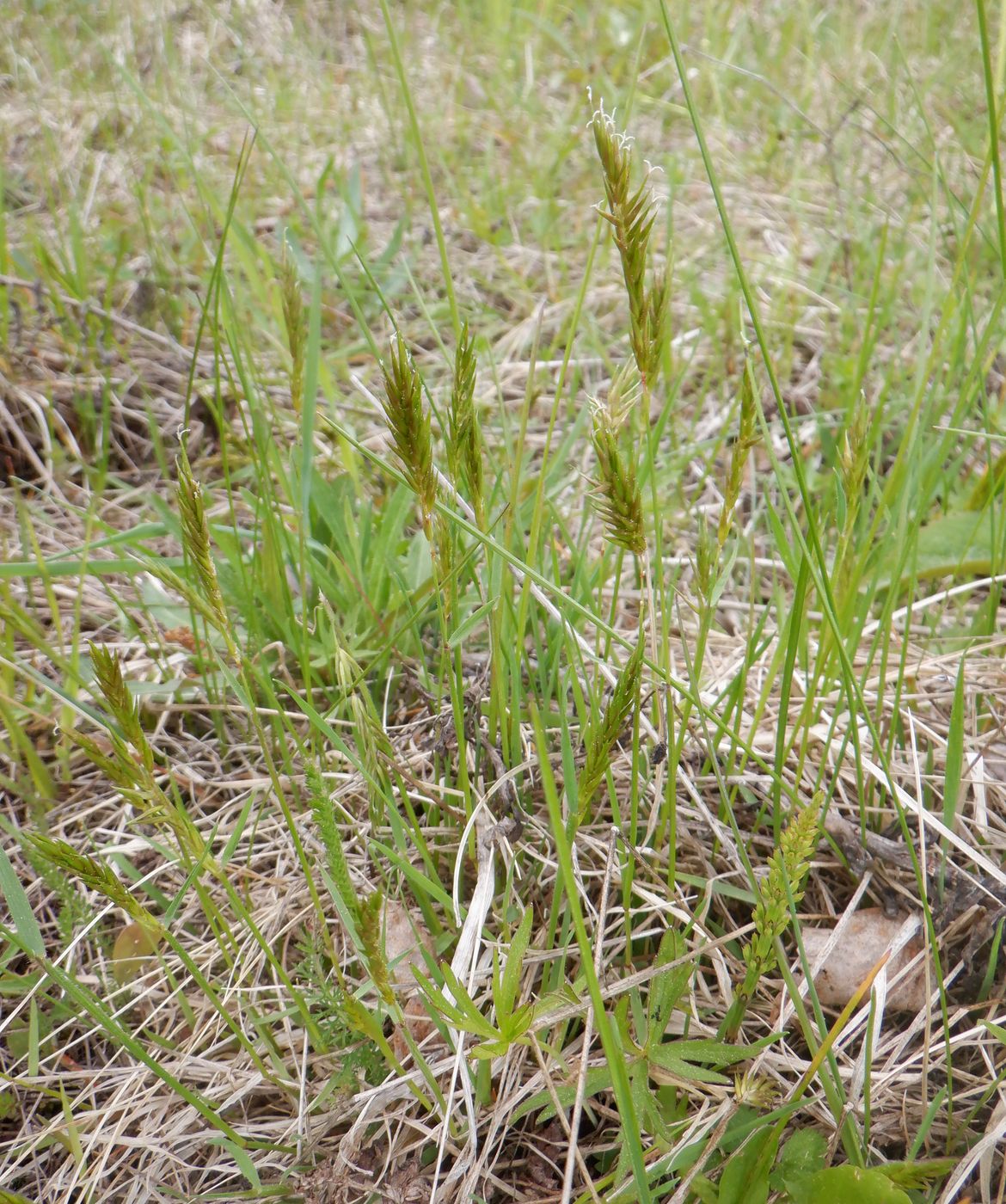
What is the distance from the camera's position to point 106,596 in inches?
65.6

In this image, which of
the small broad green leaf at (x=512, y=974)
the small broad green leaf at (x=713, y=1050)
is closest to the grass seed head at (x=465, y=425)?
the small broad green leaf at (x=512, y=974)

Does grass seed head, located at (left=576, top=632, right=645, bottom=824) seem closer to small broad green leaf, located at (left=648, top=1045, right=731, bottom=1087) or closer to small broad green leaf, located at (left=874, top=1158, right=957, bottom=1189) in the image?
small broad green leaf, located at (left=648, top=1045, right=731, bottom=1087)

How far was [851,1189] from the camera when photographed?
0.77m

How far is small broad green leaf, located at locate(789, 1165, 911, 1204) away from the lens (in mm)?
766


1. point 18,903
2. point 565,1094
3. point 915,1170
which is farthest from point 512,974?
point 18,903

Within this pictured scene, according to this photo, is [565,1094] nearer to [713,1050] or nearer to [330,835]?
[713,1050]

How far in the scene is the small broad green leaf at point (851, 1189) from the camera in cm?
77

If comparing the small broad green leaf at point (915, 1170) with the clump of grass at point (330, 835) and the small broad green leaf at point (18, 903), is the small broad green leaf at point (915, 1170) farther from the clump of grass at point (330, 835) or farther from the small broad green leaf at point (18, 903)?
the small broad green leaf at point (18, 903)

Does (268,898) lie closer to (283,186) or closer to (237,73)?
(283,186)

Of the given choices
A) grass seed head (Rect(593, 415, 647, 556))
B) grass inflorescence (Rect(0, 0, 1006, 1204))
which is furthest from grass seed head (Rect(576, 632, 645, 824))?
grass seed head (Rect(593, 415, 647, 556))

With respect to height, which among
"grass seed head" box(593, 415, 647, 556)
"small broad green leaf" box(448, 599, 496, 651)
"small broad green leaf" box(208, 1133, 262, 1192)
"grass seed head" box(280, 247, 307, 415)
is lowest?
"small broad green leaf" box(208, 1133, 262, 1192)

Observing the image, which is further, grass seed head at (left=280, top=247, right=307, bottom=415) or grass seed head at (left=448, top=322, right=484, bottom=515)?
grass seed head at (left=280, top=247, right=307, bottom=415)

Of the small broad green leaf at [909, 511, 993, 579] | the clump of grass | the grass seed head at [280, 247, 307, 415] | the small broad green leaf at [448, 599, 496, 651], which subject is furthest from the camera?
the small broad green leaf at [909, 511, 993, 579]

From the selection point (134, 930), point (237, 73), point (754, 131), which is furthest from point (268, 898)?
point (237, 73)
